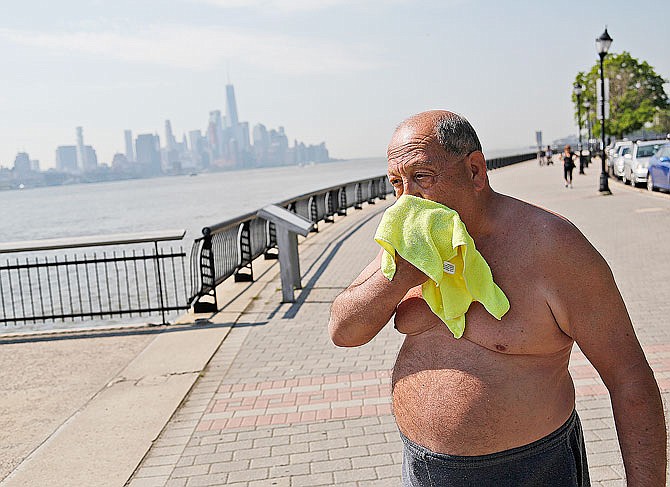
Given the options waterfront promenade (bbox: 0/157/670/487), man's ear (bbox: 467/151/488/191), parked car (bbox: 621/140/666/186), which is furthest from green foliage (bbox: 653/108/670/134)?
man's ear (bbox: 467/151/488/191)

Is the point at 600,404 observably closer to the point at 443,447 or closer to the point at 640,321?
the point at 640,321

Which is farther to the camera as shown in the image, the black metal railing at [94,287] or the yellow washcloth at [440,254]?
the black metal railing at [94,287]

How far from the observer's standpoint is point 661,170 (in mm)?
23500

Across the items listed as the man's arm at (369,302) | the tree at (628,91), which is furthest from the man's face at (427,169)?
the tree at (628,91)

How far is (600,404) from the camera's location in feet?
17.6

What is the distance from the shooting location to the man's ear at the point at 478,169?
174cm

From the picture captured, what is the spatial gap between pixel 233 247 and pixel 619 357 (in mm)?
10103

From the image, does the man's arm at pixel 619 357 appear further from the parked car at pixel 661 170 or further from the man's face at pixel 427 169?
the parked car at pixel 661 170

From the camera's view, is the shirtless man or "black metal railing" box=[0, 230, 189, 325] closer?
the shirtless man

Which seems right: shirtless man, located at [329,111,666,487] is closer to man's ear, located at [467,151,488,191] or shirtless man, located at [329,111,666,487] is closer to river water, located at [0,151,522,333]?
man's ear, located at [467,151,488,191]

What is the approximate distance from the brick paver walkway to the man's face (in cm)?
306

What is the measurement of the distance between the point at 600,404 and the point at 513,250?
13.3 feet

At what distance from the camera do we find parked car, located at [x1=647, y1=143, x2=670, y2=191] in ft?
75.8

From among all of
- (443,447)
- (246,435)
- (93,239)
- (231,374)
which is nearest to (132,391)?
(231,374)
